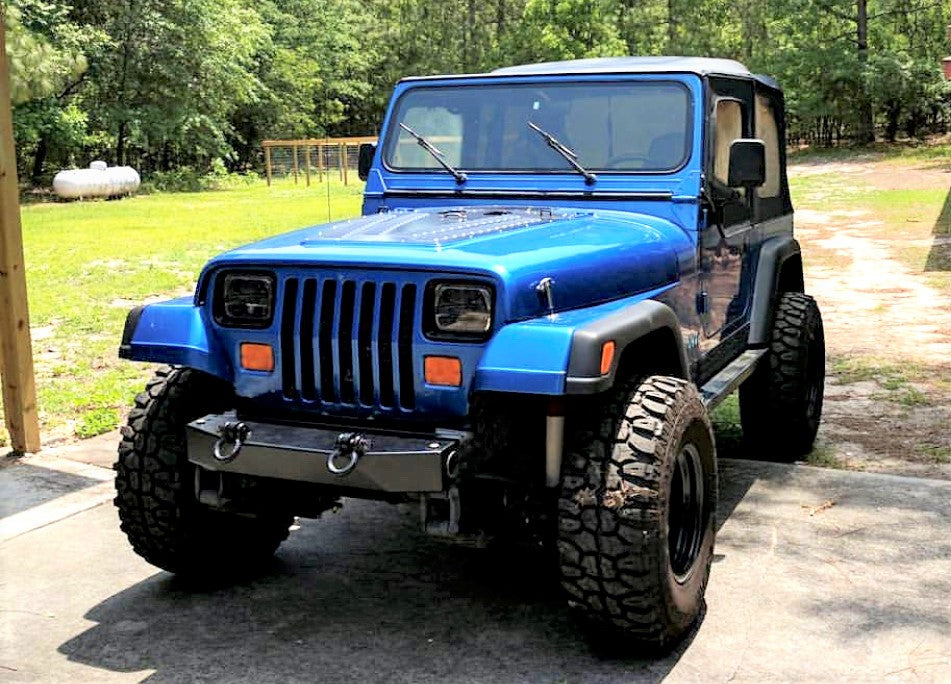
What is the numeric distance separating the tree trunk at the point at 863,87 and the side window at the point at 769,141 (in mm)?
31202

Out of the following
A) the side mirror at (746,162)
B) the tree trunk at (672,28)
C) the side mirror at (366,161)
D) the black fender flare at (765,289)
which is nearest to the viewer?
the side mirror at (746,162)

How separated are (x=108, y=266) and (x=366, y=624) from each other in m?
10.6

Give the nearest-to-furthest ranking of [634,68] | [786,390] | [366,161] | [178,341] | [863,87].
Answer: [178,341] < [634,68] < [366,161] < [786,390] < [863,87]

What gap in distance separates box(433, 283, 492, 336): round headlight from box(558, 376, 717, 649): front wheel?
0.43 metres

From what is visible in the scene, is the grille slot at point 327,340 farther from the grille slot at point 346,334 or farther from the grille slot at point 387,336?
the grille slot at point 387,336

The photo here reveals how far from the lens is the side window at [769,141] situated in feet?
18.0

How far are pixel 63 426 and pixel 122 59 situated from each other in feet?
83.0

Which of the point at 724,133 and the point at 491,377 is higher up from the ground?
the point at 724,133

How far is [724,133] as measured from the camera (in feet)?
15.7

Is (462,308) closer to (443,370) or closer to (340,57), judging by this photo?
(443,370)

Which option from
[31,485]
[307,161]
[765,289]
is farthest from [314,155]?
[765,289]

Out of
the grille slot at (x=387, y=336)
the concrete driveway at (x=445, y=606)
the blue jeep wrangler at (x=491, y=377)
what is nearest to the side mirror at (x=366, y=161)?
the blue jeep wrangler at (x=491, y=377)

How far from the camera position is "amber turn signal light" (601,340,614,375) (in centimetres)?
312

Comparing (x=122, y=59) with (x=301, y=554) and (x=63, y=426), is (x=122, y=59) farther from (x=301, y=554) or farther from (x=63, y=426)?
(x=301, y=554)
